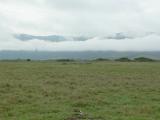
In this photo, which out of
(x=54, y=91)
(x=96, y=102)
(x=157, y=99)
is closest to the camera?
(x=96, y=102)

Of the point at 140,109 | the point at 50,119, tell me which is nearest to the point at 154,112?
the point at 140,109

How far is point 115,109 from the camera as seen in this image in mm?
18109

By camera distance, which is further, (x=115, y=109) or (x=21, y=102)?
(x=21, y=102)

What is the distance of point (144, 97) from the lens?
22.5 metres

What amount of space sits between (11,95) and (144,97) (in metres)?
7.10

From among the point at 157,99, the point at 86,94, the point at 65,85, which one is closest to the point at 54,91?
the point at 86,94

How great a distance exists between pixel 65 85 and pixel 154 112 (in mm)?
11754

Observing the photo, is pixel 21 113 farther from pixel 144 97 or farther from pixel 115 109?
pixel 144 97

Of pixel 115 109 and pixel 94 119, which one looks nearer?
pixel 94 119

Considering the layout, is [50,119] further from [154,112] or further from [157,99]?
[157,99]

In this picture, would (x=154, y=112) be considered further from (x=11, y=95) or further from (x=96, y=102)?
(x=11, y=95)

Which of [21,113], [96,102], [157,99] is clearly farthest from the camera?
[157,99]

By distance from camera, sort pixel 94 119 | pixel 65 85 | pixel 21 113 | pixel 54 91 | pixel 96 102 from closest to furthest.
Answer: pixel 94 119 → pixel 21 113 → pixel 96 102 → pixel 54 91 → pixel 65 85

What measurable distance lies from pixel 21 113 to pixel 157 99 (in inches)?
315
